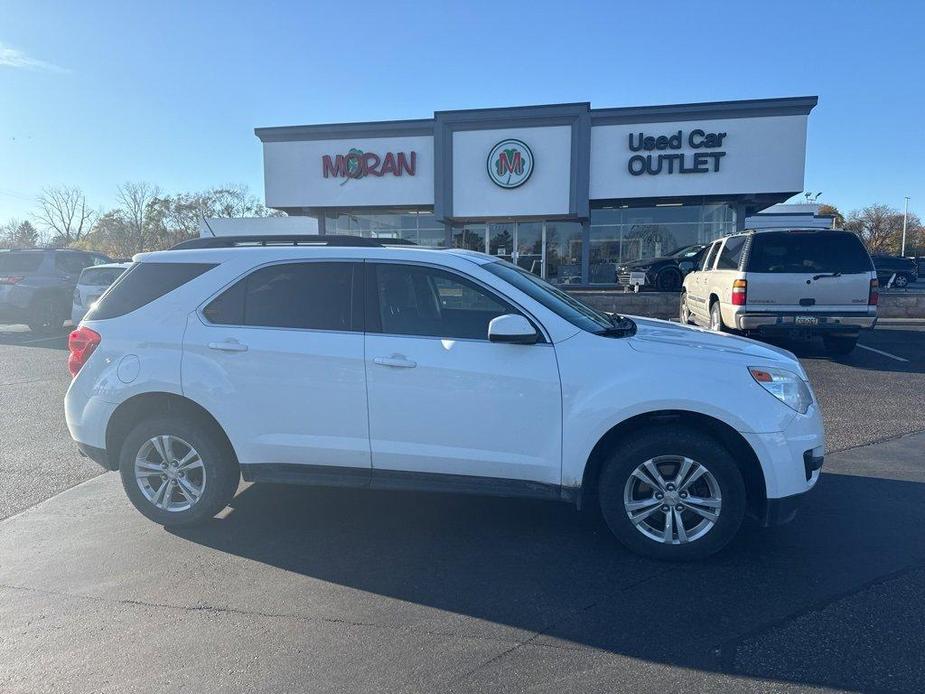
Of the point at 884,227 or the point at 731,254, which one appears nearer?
the point at 731,254

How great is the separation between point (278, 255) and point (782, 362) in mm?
3331

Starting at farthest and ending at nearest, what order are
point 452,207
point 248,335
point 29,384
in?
point 452,207 < point 29,384 < point 248,335

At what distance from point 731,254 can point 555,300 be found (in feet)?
22.7

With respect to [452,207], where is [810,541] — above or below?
below

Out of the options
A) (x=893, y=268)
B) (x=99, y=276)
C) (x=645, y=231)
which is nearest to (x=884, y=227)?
(x=893, y=268)

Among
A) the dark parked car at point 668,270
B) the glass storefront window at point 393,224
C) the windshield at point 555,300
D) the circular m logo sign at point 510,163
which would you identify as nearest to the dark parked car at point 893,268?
the dark parked car at point 668,270

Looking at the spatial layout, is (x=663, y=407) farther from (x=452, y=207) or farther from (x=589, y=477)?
(x=452, y=207)

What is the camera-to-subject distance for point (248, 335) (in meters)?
4.16

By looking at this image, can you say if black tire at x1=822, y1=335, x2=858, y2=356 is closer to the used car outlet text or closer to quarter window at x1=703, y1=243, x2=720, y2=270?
quarter window at x1=703, y1=243, x2=720, y2=270

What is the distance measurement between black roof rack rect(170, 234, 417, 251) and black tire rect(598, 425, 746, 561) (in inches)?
87.2

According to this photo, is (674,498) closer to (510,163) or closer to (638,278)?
(638,278)

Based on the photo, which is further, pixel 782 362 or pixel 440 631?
pixel 782 362

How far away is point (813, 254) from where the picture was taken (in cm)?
924

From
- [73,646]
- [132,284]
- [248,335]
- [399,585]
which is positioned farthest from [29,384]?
[399,585]
